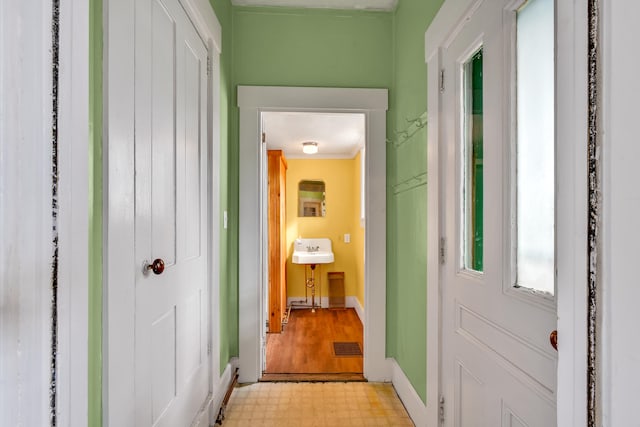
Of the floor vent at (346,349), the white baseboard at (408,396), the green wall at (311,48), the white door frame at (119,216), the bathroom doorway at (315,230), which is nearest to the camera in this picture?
the white door frame at (119,216)

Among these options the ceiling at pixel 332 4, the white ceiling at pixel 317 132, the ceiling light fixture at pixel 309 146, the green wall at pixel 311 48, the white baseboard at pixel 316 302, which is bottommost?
the white baseboard at pixel 316 302

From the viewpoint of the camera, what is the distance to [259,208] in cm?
248

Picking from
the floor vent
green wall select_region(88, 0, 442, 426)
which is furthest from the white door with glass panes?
the floor vent

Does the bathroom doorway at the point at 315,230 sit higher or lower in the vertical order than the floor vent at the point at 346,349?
higher

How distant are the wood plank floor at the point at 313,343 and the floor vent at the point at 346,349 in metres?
0.05

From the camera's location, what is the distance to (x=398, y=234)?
240 centimetres

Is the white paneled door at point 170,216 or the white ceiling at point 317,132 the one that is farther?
the white ceiling at point 317,132

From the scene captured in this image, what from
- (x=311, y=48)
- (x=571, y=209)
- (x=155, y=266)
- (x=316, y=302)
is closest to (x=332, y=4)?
(x=311, y=48)

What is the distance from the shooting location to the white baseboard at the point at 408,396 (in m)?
1.84

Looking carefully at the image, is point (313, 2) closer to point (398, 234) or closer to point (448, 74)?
point (448, 74)

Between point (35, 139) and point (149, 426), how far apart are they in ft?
3.39

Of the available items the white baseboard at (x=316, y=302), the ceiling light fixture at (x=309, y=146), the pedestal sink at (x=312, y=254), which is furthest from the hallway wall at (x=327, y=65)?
the white baseboard at (x=316, y=302)

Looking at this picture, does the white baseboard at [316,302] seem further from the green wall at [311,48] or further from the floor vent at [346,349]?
the green wall at [311,48]

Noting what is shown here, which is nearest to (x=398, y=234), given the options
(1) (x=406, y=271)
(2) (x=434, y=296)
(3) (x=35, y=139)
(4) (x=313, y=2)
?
(1) (x=406, y=271)
